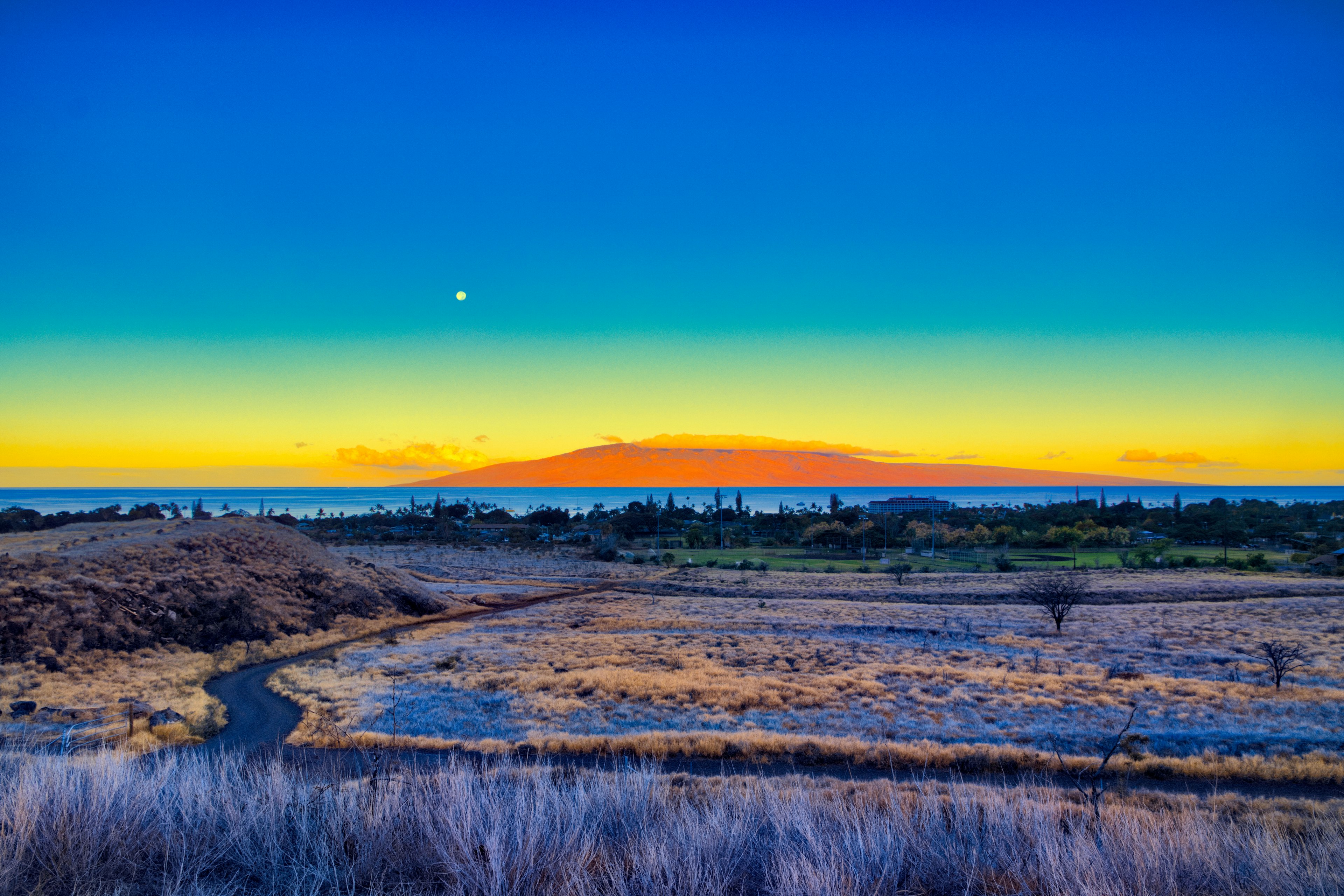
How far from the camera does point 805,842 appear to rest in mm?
4754

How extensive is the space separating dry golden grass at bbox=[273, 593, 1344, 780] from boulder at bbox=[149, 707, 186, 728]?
2696 mm

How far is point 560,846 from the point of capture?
4.59 metres

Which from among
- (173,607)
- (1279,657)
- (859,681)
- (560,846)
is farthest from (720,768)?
(173,607)

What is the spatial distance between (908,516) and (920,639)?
362 ft

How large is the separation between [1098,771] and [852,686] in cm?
918

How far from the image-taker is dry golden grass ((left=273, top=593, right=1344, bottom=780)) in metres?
12.5

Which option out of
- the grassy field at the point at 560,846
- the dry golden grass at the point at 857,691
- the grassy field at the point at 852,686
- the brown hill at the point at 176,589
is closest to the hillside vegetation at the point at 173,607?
the brown hill at the point at 176,589

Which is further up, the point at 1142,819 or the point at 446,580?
the point at 1142,819

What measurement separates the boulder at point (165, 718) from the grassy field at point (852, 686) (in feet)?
8.70

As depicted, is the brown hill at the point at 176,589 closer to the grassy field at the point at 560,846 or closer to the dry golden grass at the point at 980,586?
the grassy field at the point at 560,846

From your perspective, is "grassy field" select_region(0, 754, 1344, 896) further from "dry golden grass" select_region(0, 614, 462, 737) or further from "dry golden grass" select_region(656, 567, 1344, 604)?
"dry golden grass" select_region(656, 567, 1344, 604)

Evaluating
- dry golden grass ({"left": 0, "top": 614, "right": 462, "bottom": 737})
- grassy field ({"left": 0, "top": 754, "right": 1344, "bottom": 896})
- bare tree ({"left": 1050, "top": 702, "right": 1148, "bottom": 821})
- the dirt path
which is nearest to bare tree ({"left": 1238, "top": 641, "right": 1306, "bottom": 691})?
bare tree ({"left": 1050, "top": 702, "right": 1148, "bottom": 821})

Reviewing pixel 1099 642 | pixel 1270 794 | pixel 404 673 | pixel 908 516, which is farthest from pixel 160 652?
pixel 908 516

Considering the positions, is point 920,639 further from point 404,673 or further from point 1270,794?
point 404,673
